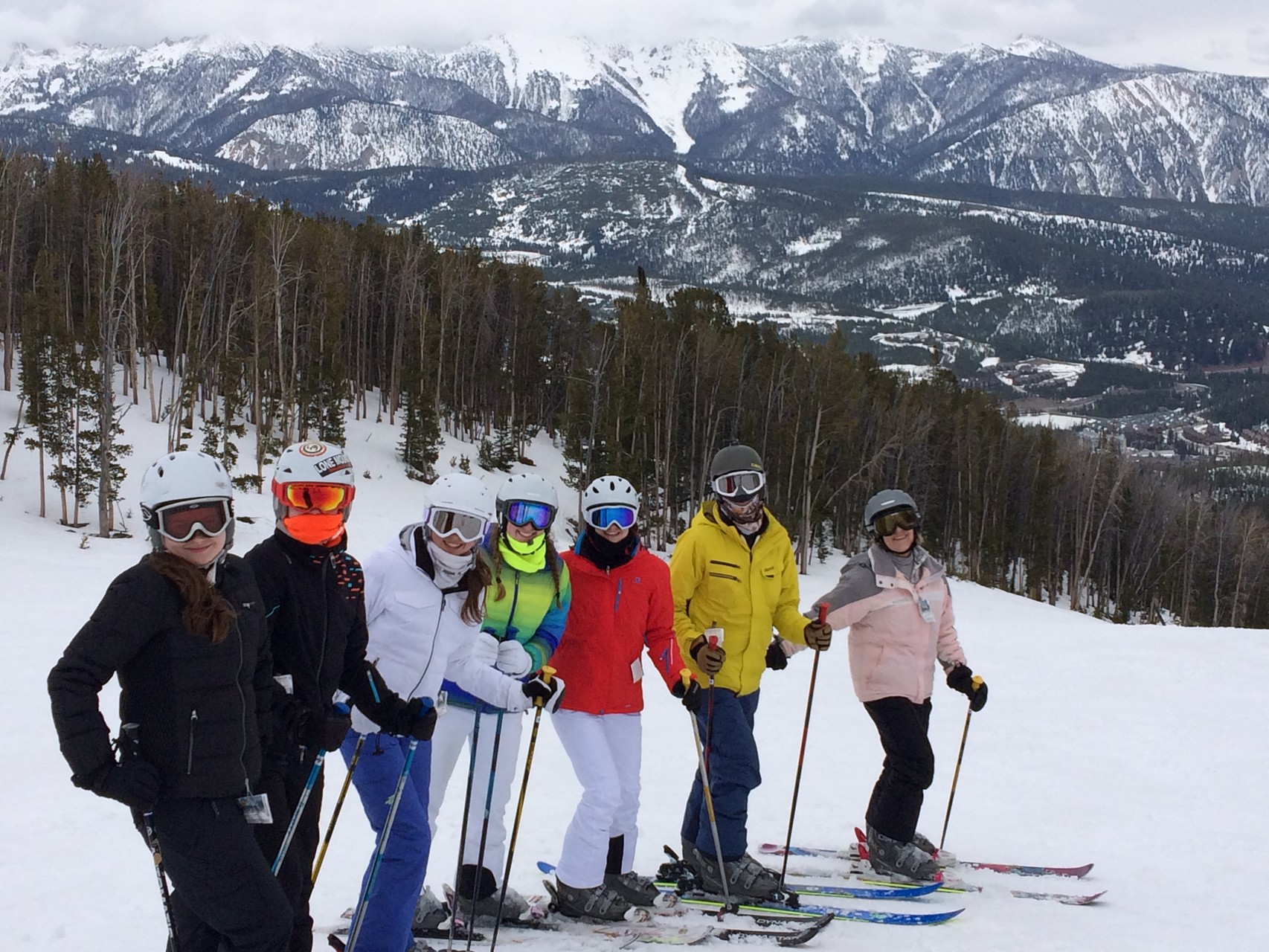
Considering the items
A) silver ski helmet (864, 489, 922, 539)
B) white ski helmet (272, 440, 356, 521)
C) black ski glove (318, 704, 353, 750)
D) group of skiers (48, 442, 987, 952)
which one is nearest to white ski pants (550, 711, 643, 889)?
group of skiers (48, 442, 987, 952)

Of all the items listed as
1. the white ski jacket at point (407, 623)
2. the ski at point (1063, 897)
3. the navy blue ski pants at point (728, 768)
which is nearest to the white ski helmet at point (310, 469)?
the white ski jacket at point (407, 623)

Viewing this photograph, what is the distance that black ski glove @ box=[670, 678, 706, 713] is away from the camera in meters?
5.24

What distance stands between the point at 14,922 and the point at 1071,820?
25.2 ft

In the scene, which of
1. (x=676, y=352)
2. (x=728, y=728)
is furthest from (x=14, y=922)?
(x=676, y=352)

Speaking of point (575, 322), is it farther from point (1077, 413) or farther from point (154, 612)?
point (1077, 413)

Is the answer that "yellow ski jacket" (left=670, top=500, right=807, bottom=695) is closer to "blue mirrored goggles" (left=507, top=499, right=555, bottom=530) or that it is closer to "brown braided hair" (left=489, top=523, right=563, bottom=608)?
"brown braided hair" (left=489, top=523, right=563, bottom=608)

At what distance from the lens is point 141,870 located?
20.4 feet

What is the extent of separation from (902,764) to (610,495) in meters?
2.51

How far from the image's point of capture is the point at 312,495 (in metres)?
4.06

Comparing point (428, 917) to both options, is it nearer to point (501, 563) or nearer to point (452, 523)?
point (501, 563)

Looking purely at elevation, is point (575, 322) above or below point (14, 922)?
above

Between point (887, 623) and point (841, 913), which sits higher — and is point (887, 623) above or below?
above

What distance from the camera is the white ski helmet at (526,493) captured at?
5.14 meters

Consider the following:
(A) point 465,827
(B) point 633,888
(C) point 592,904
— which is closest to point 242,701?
(A) point 465,827
